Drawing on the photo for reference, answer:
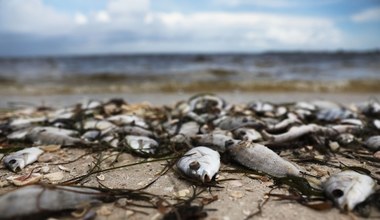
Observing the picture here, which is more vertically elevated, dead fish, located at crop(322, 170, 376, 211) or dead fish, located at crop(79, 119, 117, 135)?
dead fish, located at crop(322, 170, 376, 211)

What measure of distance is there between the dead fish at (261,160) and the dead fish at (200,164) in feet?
1.11

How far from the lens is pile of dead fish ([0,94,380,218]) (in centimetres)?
300

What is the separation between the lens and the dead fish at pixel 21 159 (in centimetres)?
367

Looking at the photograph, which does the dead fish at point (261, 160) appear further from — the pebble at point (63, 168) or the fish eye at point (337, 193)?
the pebble at point (63, 168)

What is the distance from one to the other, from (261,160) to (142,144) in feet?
5.29

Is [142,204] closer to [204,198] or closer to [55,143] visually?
[204,198]

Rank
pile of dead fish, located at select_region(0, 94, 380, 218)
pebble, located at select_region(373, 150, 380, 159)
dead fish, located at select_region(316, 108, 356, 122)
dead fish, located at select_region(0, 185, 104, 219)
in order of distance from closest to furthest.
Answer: dead fish, located at select_region(0, 185, 104, 219) → pile of dead fish, located at select_region(0, 94, 380, 218) → pebble, located at select_region(373, 150, 380, 159) → dead fish, located at select_region(316, 108, 356, 122)

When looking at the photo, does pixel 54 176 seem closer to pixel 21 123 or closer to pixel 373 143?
pixel 21 123

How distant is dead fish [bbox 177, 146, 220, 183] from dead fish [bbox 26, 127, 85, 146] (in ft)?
6.14

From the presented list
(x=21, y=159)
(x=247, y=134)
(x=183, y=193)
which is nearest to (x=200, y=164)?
(x=183, y=193)

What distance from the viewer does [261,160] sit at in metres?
3.52

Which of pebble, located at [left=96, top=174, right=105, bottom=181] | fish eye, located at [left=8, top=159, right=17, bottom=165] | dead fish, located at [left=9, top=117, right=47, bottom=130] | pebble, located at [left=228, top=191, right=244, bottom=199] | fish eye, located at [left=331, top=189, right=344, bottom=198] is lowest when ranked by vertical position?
pebble, located at [left=96, top=174, right=105, bottom=181]

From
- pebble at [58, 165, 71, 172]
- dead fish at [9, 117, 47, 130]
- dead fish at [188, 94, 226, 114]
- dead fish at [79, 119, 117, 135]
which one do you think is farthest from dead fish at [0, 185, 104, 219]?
dead fish at [188, 94, 226, 114]

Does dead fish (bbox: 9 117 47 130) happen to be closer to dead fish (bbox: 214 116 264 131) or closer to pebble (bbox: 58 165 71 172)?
pebble (bbox: 58 165 71 172)
